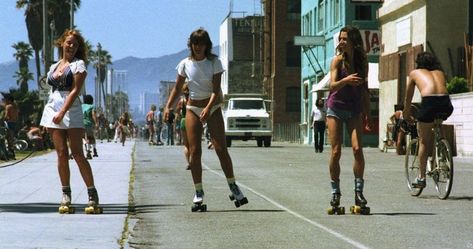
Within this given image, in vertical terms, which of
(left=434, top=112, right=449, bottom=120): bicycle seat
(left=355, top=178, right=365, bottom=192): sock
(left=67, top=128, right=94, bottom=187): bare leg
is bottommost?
(left=355, top=178, right=365, bottom=192): sock

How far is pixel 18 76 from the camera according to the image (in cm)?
11888

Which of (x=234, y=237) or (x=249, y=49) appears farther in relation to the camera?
(x=249, y=49)

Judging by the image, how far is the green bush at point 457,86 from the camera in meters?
32.4

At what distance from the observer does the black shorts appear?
14008mm

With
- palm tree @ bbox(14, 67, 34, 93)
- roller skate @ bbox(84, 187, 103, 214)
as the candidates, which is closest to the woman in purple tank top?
roller skate @ bbox(84, 187, 103, 214)

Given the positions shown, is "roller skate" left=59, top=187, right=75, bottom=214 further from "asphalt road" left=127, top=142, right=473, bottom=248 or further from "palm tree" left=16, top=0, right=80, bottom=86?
"palm tree" left=16, top=0, right=80, bottom=86

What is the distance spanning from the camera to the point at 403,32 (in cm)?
3703

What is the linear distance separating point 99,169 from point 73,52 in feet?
32.8

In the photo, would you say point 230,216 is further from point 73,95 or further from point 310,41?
point 310,41

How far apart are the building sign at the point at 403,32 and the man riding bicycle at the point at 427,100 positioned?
72.7 ft

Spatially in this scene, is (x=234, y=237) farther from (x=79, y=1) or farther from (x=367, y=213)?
(x=79, y=1)

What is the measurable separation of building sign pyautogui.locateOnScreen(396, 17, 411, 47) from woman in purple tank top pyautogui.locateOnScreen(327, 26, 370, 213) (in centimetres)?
2440

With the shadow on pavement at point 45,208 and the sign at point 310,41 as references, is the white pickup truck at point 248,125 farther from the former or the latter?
the shadow on pavement at point 45,208

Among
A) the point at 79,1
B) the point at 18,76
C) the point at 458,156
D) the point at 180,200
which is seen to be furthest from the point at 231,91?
the point at 180,200
